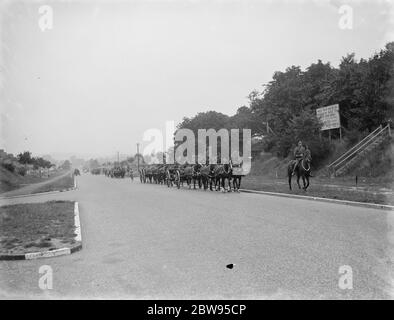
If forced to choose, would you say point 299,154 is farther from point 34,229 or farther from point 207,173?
point 34,229

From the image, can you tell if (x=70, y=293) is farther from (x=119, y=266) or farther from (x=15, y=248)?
(x=15, y=248)

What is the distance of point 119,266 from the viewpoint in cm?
654

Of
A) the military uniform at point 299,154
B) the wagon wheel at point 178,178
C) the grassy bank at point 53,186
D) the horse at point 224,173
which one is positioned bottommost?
the grassy bank at point 53,186

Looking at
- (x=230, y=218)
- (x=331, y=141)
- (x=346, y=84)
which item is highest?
(x=346, y=84)

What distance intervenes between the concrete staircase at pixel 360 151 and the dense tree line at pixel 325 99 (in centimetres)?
111

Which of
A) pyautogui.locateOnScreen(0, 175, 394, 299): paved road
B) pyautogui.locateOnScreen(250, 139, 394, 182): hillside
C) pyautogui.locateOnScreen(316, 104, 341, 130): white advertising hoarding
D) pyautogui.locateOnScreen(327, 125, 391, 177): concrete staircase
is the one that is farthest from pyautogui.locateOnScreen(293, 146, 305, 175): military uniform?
pyautogui.locateOnScreen(316, 104, 341, 130): white advertising hoarding

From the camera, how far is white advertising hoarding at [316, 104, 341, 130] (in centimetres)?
3062

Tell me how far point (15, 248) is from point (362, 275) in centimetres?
627

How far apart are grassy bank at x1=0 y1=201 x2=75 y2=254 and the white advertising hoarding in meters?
23.0

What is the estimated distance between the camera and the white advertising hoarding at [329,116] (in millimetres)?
30625

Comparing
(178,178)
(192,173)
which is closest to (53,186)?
(178,178)

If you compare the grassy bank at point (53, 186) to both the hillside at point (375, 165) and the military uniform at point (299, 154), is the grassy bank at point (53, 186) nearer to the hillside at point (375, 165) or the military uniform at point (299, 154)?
the military uniform at point (299, 154)

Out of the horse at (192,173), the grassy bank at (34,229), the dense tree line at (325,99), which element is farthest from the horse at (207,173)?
the grassy bank at (34,229)
